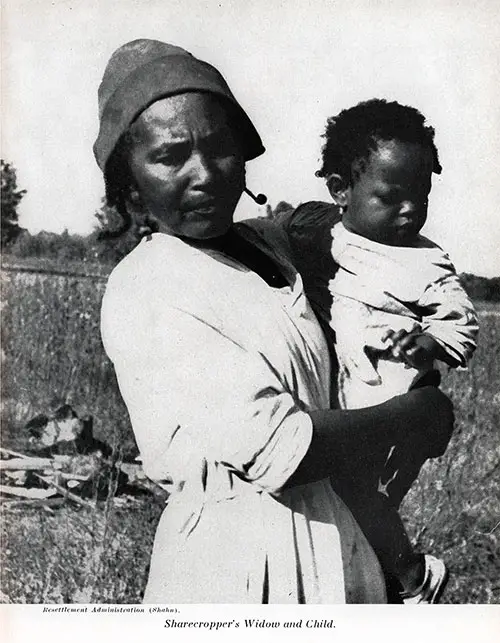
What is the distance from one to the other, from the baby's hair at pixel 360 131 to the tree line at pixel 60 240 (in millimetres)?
833

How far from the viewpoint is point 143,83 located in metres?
4.45

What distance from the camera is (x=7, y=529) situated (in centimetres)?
454

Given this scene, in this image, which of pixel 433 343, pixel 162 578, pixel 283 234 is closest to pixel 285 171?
pixel 283 234

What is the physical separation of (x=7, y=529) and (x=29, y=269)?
3.31ft

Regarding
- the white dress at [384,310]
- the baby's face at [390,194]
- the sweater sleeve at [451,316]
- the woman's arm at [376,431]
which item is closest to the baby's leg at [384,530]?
the woman's arm at [376,431]

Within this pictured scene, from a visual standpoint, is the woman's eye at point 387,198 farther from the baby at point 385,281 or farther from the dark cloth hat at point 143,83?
the dark cloth hat at point 143,83

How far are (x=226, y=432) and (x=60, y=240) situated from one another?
3.30 feet

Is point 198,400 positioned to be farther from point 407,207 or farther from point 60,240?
point 407,207

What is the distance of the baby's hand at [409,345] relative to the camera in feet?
15.1

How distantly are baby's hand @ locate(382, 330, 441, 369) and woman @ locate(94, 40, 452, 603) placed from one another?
0.15 meters

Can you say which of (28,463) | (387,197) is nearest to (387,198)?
(387,197)

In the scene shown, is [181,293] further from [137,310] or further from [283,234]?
[283,234]

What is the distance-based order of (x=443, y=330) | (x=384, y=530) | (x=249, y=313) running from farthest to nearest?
1. (x=443, y=330)
2. (x=384, y=530)
3. (x=249, y=313)

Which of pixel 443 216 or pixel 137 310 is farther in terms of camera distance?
pixel 443 216
